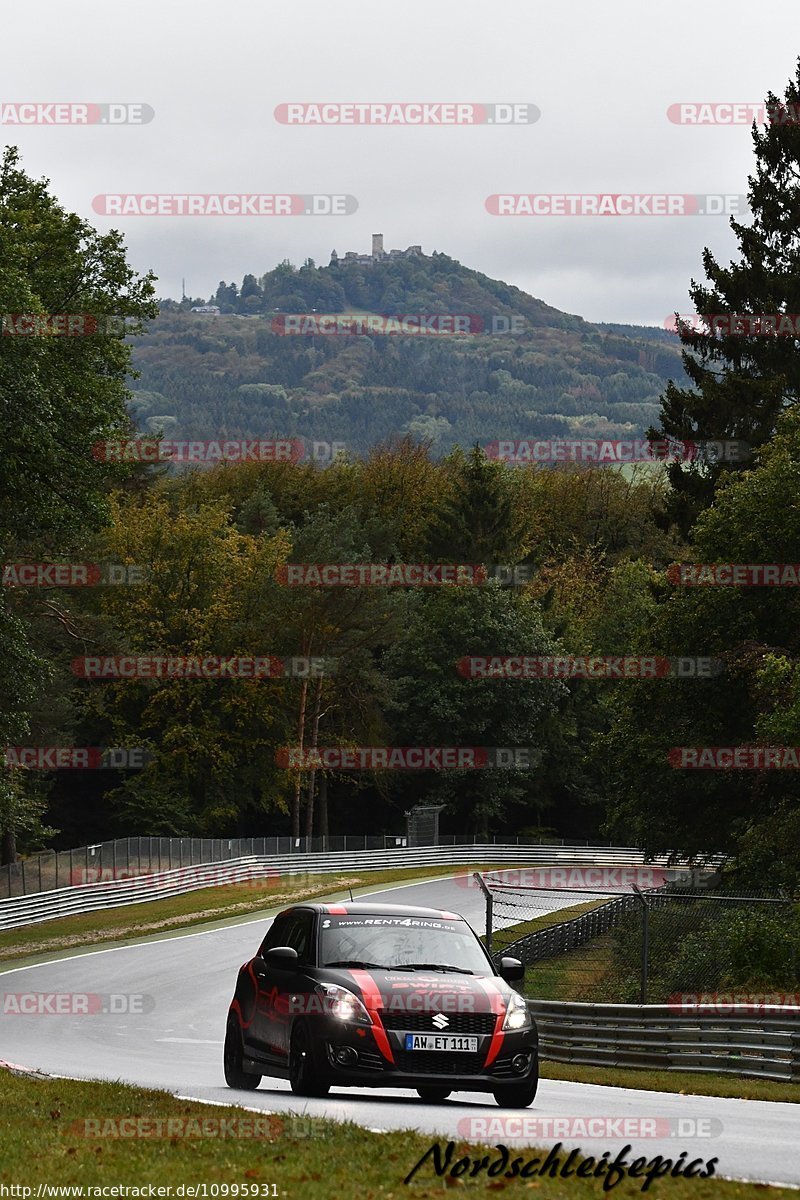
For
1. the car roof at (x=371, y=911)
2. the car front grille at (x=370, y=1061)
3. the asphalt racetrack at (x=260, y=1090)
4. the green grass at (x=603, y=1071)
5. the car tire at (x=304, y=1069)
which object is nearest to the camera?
the asphalt racetrack at (x=260, y=1090)

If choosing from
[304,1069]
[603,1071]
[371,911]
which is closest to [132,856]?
[603,1071]

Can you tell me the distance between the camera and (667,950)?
22906mm

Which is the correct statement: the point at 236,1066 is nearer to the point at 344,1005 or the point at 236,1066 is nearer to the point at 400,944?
the point at 400,944

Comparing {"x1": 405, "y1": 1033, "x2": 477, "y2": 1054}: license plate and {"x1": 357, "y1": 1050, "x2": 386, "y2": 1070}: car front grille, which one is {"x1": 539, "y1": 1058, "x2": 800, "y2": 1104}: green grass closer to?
{"x1": 405, "y1": 1033, "x2": 477, "y2": 1054}: license plate

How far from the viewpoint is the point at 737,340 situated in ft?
154

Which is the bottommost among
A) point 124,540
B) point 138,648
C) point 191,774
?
point 191,774

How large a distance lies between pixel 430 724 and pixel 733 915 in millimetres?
63071

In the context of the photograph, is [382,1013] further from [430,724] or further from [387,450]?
[387,450]

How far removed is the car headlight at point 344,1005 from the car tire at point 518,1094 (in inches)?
50.7

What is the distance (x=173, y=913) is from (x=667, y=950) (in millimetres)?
28915

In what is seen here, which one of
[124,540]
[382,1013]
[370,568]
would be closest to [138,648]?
[124,540]

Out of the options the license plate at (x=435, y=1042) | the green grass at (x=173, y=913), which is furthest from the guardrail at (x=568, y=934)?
the green grass at (x=173, y=913)

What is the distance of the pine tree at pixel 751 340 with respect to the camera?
149ft

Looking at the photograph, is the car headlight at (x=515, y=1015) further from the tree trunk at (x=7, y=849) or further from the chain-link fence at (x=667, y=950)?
the tree trunk at (x=7, y=849)
